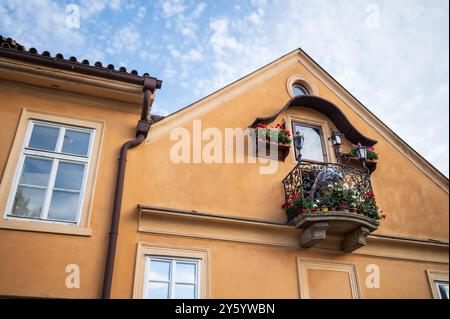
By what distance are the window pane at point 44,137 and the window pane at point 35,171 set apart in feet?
0.92

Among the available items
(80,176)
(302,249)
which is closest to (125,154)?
(80,176)

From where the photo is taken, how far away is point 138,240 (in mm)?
7012

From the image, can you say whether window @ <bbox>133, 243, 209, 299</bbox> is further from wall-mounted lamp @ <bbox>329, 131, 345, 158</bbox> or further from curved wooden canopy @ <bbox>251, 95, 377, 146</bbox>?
curved wooden canopy @ <bbox>251, 95, 377, 146</bbox>

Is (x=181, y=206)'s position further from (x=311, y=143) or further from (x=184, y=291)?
(x=311, y=143)

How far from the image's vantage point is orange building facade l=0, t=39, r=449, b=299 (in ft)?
21.5

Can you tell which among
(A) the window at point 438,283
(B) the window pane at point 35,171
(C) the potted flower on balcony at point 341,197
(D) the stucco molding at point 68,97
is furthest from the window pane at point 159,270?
(A) the window at point 438,283

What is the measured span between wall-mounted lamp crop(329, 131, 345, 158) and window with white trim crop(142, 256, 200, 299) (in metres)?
4.47

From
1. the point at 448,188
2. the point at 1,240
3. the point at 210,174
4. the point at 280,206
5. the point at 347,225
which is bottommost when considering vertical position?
the point at 1,240

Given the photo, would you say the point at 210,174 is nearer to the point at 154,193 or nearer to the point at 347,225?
the point at 154,193

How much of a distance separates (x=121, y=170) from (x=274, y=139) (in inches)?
135

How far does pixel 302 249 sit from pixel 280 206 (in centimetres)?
97

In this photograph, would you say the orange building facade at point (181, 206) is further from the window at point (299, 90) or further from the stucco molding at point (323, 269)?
the window at point (299, 90)

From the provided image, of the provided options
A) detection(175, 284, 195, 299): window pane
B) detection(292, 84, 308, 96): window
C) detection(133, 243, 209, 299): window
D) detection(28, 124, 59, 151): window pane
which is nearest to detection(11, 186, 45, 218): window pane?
detection(28, 124, 59, 151): window pane

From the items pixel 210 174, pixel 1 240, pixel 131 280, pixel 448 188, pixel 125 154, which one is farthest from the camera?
pixel 448 188
